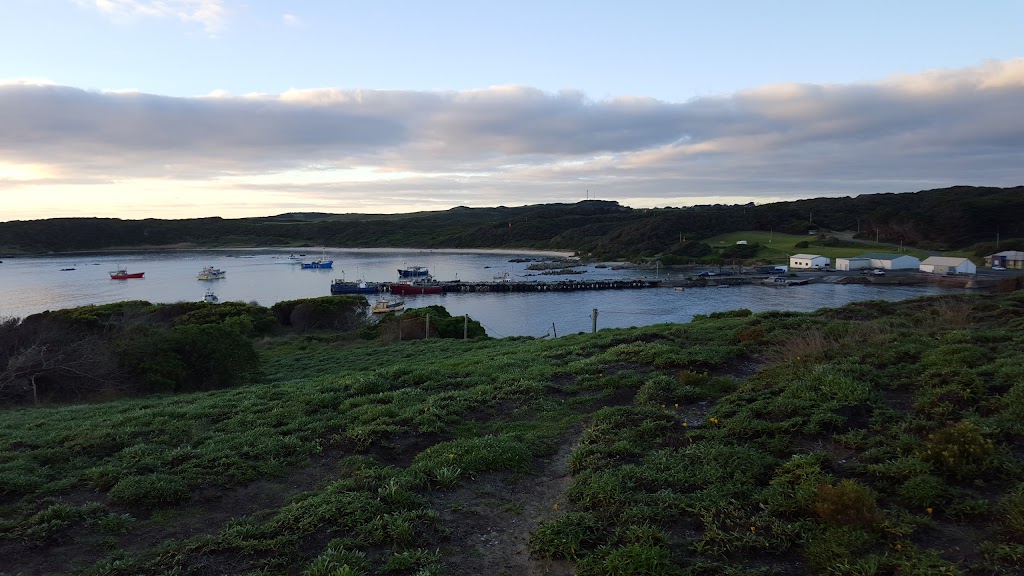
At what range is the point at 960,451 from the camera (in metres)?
5.25

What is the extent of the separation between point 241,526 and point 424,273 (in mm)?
85905

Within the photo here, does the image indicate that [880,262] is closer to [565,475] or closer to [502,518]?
[565,475]

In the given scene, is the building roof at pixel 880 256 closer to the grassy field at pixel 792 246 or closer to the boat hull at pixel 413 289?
the grassy field at pixel 792 246

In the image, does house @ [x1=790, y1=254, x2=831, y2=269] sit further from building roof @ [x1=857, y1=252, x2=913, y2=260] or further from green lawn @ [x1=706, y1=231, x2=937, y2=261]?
green lawn @ [x1=706, y1=231, x2=937, y2=261]

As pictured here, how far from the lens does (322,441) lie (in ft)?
23.9

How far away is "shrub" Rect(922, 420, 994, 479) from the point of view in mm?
5172

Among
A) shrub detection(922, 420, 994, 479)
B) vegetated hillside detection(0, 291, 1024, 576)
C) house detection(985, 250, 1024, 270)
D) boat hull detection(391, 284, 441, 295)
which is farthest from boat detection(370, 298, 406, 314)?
house detection(985, 250, 1024, 270)

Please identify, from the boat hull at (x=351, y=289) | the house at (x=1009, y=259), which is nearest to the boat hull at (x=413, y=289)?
the boat hull at (x=351, y=289)

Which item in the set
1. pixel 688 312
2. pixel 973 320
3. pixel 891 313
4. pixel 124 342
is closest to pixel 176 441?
pixel 124 342

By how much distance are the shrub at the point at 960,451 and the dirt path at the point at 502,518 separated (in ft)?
11.1

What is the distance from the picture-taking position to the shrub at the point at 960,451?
517 centimetres

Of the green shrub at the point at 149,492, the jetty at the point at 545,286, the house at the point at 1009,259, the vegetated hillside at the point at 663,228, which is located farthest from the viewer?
the vegetated hillside at the point at 663,228

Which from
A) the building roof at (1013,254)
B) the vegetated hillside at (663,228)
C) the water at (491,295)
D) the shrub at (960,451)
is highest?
the vegetated hillside at (663,228)

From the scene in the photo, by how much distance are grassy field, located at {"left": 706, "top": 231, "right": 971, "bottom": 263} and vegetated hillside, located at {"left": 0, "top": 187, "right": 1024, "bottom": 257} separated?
18.7 ft
